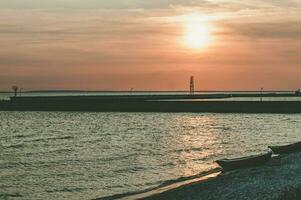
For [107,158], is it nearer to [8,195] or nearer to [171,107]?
[8,195]

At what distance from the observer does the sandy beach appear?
61.3 ft

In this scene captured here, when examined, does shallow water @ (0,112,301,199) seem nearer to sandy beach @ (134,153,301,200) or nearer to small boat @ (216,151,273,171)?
small boat @ (216,151,273,171)

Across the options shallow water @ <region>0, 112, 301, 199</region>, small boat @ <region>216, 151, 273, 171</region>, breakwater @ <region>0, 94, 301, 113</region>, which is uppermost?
breakwater @ <region>0, 94, 301, 113</region>

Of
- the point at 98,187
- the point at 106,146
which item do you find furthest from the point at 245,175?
the point at 106,146

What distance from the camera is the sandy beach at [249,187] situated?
61.3 ft

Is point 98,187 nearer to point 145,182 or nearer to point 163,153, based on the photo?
point 145,182

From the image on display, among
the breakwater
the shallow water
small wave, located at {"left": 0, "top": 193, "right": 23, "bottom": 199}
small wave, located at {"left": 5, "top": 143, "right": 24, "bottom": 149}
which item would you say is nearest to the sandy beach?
the shallow water

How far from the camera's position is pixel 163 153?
129 ft

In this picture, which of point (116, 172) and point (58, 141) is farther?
point (58, 141)

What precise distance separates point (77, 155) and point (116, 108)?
7603cm

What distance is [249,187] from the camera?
20.4 meters

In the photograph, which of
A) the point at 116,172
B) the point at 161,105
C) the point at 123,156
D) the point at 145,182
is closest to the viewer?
the point at 145,182

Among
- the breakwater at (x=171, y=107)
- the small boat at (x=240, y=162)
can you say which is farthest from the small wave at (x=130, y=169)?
the breakwater at (x=171, y=107)

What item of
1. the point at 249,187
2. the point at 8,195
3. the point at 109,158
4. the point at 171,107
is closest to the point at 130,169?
the point at 109,158
